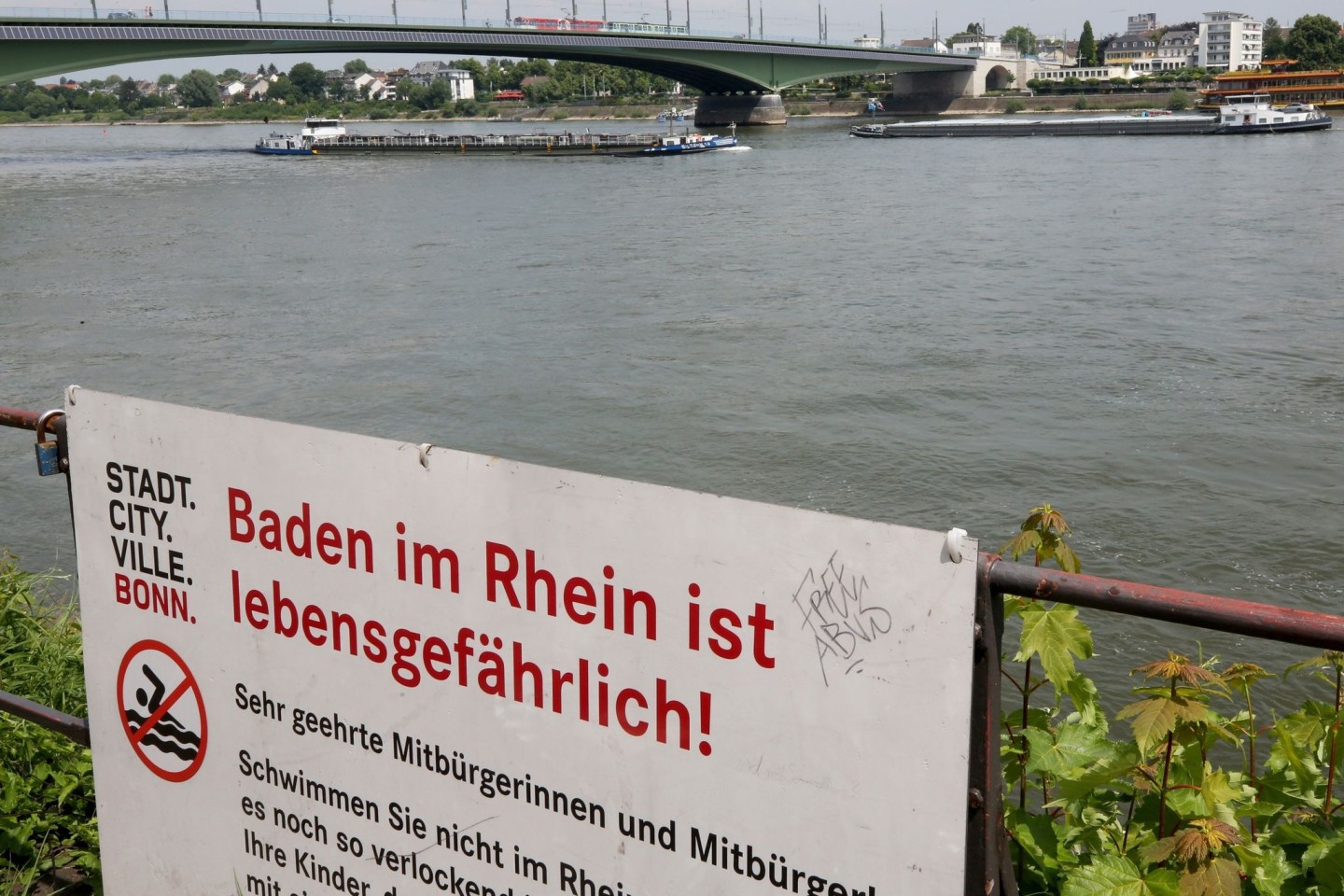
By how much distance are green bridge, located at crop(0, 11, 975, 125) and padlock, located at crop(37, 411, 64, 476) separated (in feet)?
130

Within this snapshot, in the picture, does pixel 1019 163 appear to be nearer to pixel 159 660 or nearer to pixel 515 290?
pixel 515 290

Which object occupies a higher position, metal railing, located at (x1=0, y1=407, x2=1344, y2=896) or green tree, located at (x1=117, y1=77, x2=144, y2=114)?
green tree, located at (x1=117, y1=77, x2=144, y2=114)

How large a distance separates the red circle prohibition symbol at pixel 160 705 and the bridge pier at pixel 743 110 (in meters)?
64.6

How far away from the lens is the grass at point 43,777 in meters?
2.83

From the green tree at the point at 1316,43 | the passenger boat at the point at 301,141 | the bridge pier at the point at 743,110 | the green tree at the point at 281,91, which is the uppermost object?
the green tree at the point at 281,91

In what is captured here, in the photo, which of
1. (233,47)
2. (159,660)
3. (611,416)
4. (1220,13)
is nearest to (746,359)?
(611,416)

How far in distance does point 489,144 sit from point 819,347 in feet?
156

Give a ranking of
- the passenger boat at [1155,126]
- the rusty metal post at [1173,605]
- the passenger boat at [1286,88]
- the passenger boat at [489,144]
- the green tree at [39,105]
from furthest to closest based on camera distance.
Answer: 1. the green tree at [39,105]
2. the passenger boat at [1286,88]
3. the passenger boat at [489,144]
4. the passenger boat at [1155,126]
5. the rusty metal post at [1173,605]

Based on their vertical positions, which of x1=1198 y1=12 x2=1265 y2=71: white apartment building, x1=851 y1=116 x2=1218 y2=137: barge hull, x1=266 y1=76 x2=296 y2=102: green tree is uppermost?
x1=1198 y1=12 x2=1265 y2=71: white apartment building

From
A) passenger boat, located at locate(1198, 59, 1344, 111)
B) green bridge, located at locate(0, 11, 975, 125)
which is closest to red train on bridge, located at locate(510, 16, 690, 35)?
green bridge, located at locate(0, 11, 975, 125)

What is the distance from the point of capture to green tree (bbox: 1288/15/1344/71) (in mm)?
83250

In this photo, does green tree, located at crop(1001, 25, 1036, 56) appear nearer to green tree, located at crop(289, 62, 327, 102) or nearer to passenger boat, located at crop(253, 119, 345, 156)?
green tree, located at crop(289, 62, 327, 102)

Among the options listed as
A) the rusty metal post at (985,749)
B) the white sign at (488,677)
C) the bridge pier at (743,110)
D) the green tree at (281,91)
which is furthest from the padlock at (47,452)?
the green tree at (281,91)

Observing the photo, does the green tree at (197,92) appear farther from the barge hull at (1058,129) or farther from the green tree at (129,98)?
the barge hull at (1058,129)
